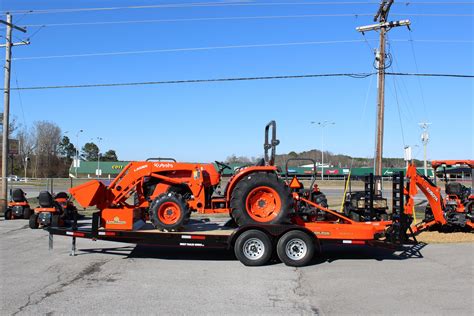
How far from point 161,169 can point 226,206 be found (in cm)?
166

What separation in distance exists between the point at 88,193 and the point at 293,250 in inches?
172

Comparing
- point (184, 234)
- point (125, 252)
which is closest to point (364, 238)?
point (184, 234)

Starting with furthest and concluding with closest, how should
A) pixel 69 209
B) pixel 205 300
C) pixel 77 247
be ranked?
pixel 69 209, pixel 77 247, pixel 205 300

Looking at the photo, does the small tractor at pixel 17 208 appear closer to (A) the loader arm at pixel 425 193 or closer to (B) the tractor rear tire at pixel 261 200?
(B) the tractor rear tire at pixel 261 200

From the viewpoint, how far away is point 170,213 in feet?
30.5

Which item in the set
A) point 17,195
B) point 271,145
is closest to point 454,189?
point 271,145

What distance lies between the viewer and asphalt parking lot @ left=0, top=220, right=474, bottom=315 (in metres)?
6.10

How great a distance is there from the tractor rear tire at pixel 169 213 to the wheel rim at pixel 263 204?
4.28 feet

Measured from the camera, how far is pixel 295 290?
23.2 feet

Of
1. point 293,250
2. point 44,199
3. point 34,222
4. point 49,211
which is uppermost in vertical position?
point 44,199

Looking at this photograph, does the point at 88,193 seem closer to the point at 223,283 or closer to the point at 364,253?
the point at 223,283

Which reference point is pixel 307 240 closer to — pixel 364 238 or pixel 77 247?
pixel 364 238

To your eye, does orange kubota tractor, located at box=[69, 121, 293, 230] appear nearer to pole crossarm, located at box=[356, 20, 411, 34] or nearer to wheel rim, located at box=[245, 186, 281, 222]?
wheel rim, located at box=[245, 186, 281, 222]

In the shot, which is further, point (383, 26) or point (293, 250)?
point (383, 26)
